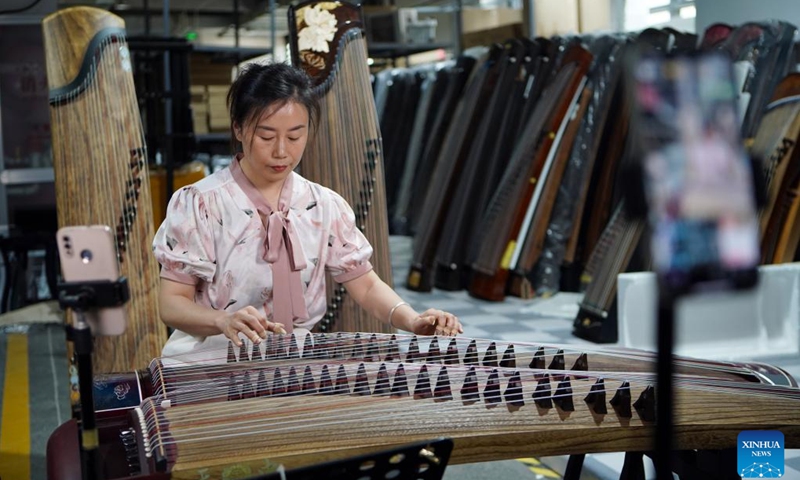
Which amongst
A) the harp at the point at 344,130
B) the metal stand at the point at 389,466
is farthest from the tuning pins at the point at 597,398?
the harp at the point at 344,130

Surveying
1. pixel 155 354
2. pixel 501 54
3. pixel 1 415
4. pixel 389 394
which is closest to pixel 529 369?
pixel 389 394

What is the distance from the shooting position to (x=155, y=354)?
3.02m

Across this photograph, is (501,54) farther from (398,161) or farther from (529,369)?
(529,369)

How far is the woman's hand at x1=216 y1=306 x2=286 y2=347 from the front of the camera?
1542mm

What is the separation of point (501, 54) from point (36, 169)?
292 centimetres

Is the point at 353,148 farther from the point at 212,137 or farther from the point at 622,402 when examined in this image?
the point at 212,137

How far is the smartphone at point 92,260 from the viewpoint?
97 centimetres

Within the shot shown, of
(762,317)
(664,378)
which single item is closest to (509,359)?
(664,378)

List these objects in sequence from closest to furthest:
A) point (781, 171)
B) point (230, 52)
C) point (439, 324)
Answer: point (439, 324), point (781, 171), point (230, 52)

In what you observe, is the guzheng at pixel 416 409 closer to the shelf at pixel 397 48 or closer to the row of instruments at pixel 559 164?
the row of instruments at pixel 559 164

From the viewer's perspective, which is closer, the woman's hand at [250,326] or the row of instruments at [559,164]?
the woman's hand at [250,326]

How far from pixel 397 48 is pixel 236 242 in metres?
6.63

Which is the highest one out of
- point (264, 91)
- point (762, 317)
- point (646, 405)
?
point (264, 91)

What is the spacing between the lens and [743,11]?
15.7ft
